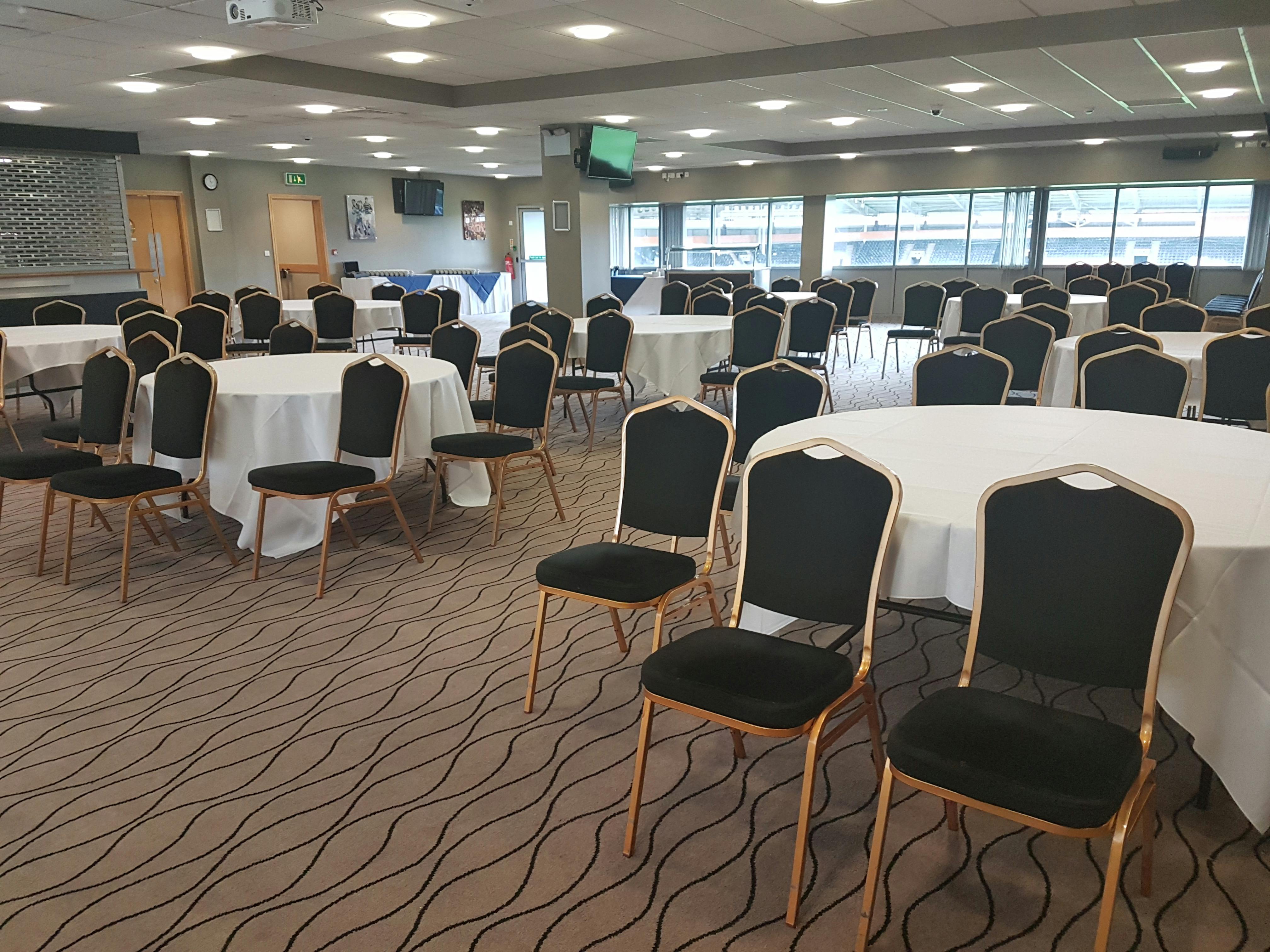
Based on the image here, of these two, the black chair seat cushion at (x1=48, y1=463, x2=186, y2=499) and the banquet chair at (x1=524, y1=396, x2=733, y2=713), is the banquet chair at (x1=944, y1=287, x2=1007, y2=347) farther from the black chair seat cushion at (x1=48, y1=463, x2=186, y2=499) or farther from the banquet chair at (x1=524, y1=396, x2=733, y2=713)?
the black chair seat cushion at (x1=48, y1=463, x2=186, y2=499)

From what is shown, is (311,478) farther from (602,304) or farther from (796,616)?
(602,304)

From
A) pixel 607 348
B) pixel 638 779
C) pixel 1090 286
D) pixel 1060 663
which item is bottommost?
pixel 638 779

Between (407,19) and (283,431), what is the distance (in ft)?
10.4

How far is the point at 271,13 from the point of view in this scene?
4.98m

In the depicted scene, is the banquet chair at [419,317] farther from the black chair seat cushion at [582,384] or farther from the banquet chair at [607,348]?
the black chair seat cushion at [582,384]

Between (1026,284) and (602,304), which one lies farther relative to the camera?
(1026,284)

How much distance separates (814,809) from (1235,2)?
6876mm

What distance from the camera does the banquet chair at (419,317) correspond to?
31.3ft

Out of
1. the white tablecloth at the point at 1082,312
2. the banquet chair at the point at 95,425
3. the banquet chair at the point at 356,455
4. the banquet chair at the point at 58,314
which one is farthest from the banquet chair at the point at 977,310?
the banquet chair at the point at 58,314

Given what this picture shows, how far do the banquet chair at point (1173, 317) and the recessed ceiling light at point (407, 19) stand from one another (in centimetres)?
575

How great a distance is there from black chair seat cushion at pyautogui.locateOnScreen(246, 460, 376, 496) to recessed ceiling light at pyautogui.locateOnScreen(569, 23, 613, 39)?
4324 mm

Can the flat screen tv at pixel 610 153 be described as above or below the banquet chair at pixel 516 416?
above

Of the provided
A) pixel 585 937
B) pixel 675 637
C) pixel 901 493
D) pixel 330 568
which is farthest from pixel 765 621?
pixel 330 568

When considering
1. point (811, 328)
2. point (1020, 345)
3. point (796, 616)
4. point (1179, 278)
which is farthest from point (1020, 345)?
point (1179, 278)
